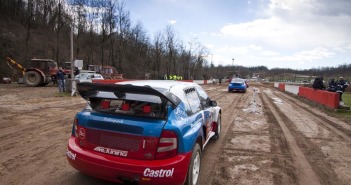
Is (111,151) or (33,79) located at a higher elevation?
(33,79)

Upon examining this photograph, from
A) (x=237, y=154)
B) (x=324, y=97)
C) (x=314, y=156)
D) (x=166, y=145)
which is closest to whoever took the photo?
(x=166, y=145)

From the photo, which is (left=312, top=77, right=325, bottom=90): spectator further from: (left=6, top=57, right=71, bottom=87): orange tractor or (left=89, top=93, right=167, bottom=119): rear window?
(left=6, top=57, right=71, bottom=87): orange tractor

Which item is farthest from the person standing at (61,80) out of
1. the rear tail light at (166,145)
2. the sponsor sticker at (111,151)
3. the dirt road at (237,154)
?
the rear tail light at (166,145)

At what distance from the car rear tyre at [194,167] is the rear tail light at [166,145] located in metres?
0.46

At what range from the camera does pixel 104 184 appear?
4199mm

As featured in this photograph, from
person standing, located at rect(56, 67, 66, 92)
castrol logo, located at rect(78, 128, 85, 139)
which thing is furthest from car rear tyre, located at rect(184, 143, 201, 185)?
person standing, located at rect(56, 67, 66, 92)

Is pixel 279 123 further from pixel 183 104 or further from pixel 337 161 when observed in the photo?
pixel 183 104

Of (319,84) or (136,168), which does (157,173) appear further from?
(319,84)

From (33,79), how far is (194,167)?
25.9 metres

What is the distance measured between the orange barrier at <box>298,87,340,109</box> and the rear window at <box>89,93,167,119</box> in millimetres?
14201

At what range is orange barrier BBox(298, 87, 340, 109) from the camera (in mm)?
15148

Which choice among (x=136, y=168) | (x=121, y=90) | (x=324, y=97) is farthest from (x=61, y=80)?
(x=136, y=168)

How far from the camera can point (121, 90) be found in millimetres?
3930

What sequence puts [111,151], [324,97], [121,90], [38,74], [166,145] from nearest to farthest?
[166,145]
[111,151]
[121,90]
[324,97]
[38,74]
